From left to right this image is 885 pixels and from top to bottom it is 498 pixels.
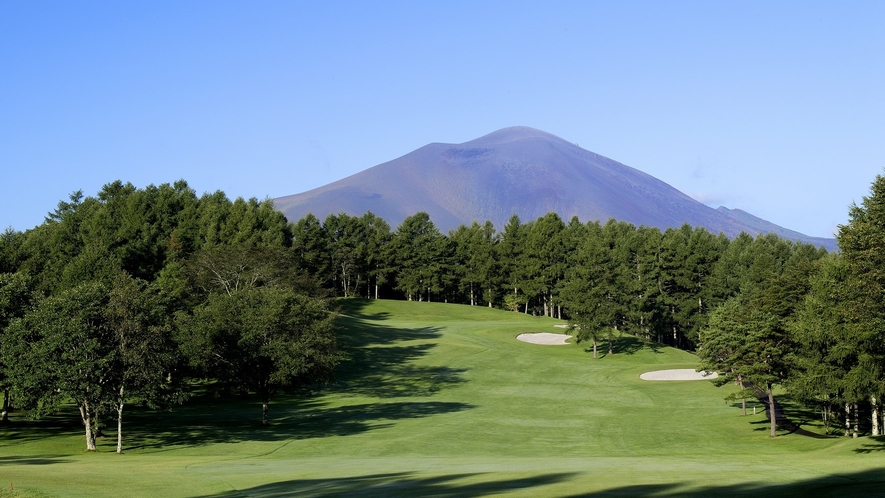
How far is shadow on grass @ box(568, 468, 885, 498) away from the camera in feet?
67.7

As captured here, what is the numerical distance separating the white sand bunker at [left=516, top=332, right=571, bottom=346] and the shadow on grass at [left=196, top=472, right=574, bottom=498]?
6346cm

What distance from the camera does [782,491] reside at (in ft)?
69.6

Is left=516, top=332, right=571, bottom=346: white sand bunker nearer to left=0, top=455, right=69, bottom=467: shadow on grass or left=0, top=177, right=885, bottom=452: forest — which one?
left=0, top=177, right=885, bottom=452: forest

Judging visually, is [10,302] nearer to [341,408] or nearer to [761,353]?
[341,408]

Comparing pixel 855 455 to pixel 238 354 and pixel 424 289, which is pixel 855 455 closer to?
pixel 238 354

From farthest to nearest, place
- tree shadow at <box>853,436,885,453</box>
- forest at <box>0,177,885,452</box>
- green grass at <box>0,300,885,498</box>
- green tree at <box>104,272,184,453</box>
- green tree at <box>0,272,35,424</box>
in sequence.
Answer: green tree at <box>0,272,35,424</box>, green tree at <box>104,272,184,453</box>, forest at <box>0,177,885,452</box>, tree shadow at <box>853,436,885,453</box>, green grass at <box>0,300,885,498</box>

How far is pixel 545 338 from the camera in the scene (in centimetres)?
9062

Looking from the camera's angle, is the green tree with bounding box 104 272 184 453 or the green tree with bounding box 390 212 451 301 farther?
the green tree with bounding box 390 212 451 301

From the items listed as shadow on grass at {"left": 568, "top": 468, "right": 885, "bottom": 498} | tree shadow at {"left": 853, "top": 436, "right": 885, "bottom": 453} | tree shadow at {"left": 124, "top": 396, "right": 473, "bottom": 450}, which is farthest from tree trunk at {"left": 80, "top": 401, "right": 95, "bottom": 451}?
tree shadow at {"left": 853, "top": 436, "right": 885, "bottom": 453}

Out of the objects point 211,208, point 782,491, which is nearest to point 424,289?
point 211,208

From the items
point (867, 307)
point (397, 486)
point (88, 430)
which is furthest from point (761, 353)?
point (88, 430)

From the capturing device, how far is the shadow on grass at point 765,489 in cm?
2062

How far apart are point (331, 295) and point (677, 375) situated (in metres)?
56.1

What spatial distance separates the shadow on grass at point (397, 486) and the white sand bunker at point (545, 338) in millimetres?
63461
